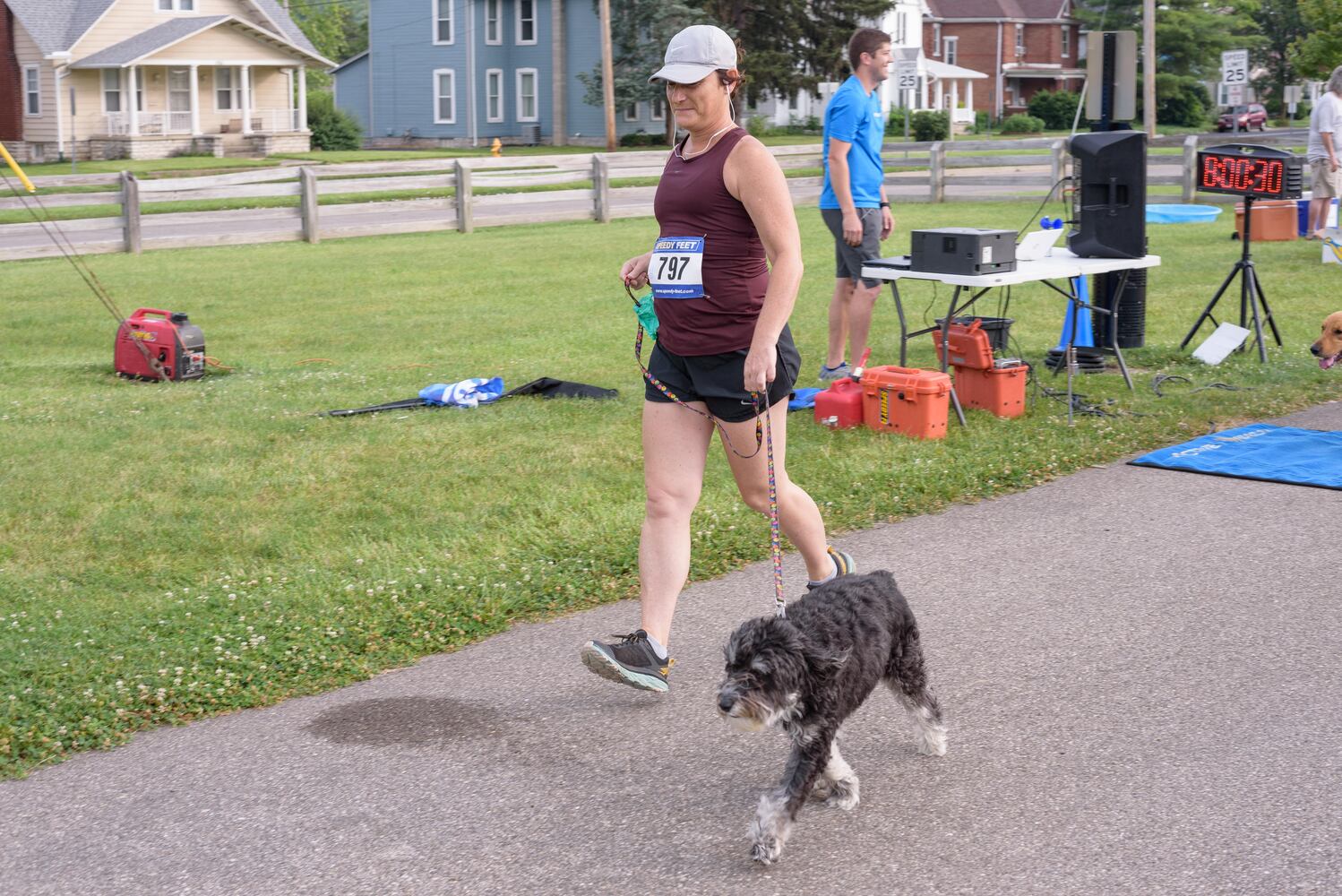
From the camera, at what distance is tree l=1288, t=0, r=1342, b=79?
3841 cm

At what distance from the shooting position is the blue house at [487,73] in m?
55.5

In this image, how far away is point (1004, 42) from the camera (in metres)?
78.2

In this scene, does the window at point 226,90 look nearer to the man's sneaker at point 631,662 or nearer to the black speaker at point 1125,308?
the black speaker at point 1125,308

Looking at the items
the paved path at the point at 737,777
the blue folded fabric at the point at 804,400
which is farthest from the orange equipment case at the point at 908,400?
the paved path at the point at 737,777

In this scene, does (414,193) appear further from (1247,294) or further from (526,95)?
(526,95)

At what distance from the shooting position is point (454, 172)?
78.8 ft

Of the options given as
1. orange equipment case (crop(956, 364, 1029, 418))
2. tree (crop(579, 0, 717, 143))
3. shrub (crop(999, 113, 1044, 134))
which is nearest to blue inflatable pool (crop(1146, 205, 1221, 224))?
orange equipment case (crop(956, 364, 1029, 418))

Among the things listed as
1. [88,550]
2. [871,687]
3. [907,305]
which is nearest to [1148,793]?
[871,687]

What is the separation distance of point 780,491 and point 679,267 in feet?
2.91

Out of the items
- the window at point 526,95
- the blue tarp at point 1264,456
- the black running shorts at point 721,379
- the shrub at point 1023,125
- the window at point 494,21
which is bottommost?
the blue tarp at point 1264,456

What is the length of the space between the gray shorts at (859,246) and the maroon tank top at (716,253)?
4.95 meters

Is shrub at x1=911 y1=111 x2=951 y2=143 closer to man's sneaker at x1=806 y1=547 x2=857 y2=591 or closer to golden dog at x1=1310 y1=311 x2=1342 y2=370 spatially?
golden dog at x1=1310 y1=311 x2=1342 y2=370

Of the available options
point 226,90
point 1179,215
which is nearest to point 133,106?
point 226,90

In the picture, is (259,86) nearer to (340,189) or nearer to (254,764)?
(340,189)
